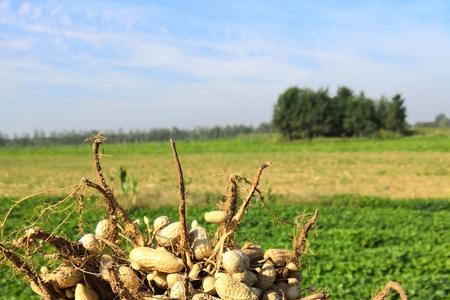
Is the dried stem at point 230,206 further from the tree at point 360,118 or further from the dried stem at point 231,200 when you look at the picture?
the tree at point 360,118

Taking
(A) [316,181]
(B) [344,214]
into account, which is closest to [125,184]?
(B) [344,214]

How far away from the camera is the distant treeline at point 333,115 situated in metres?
73.4

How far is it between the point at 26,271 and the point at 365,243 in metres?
9.33

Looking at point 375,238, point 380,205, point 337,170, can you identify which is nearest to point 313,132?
point 337,170

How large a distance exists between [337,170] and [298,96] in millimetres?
46261

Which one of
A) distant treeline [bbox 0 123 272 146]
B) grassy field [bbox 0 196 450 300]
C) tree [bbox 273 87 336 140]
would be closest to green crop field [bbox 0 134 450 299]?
grassy field [bbox 0 196 450 300]

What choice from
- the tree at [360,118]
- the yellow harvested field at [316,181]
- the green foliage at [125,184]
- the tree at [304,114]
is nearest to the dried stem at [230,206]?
the green foliage at [125,184]

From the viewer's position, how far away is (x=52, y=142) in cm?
12300

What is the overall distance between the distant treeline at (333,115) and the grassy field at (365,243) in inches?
2238

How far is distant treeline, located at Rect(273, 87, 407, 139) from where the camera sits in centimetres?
7338

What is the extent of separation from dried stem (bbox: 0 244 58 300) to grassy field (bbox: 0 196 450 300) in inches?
69.1

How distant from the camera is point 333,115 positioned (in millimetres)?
74562

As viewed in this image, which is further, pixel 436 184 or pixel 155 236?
pixel 436 184

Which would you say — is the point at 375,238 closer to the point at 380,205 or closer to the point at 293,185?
the point at 380,205
